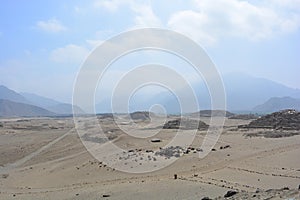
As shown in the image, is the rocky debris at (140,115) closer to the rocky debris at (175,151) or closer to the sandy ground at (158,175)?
the sandy ground at (158,175)

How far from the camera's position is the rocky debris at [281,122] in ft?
158

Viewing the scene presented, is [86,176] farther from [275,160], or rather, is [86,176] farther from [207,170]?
[275,160]

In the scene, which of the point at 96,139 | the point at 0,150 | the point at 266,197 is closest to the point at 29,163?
the point at 0,150

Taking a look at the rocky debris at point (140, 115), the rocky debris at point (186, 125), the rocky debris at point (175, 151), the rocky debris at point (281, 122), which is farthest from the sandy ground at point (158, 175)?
the rocky debris at point (140, 115)

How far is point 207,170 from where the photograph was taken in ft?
77.1

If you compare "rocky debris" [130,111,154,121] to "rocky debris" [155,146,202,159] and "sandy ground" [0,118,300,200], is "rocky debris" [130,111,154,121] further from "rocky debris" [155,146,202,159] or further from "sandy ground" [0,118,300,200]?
"rocky debris" [155,146,202,159]

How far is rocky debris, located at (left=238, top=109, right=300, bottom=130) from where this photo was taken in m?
48.2

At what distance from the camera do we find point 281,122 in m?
50.9

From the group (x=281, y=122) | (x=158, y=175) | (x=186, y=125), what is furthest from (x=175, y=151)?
(x=186, y=125)

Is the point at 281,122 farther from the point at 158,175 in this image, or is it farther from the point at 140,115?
the point at 140,115

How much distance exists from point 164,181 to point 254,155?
34.3 ft

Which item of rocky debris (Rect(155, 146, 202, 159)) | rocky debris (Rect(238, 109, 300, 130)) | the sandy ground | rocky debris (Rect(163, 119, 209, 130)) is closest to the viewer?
the sandy ground

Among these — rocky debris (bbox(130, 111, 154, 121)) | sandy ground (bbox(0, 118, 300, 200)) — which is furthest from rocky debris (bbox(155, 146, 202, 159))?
rocky debris (bbox(130, 111, 154, 121))

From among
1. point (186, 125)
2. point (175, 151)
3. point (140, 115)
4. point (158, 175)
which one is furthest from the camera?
point (140, 115)
